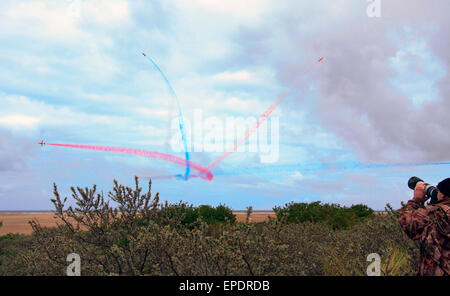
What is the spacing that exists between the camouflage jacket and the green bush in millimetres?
13495

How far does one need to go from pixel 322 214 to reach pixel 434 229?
16753 mm

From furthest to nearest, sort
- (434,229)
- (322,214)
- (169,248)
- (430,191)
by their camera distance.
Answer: (322,214), (169,248), (430,191), (434,229)

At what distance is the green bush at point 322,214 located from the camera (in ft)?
67.5

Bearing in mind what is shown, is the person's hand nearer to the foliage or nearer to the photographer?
the photographer

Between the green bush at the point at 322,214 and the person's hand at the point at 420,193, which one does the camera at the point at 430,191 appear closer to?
the person's hand at the point at 420,193

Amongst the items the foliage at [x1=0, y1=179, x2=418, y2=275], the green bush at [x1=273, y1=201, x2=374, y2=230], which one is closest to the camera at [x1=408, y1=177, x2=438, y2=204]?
the foliage at [x1=0, y1=179, x2=418, y2=275]

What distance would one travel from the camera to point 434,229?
5707 mm

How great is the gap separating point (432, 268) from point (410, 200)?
1031 mm

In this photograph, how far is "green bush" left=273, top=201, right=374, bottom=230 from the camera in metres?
20.6

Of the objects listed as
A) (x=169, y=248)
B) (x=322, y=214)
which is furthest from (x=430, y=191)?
(x=322, y=214)

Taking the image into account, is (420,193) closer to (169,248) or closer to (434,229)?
(434,229)

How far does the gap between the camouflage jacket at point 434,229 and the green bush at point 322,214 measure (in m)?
13.5
